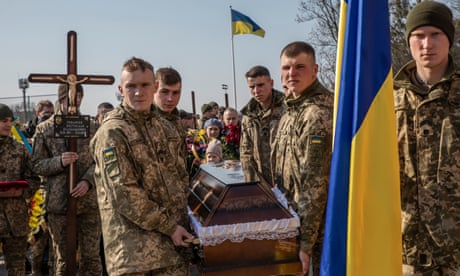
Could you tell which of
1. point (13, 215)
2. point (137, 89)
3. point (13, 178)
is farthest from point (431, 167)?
point (13, 178)

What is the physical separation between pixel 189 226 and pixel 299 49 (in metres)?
1.40

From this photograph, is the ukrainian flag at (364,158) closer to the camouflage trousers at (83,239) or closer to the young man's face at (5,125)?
the camouflage trousers at (83,239)

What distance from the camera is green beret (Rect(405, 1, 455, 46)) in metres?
2.64

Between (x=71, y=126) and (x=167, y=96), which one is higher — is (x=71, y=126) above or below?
below

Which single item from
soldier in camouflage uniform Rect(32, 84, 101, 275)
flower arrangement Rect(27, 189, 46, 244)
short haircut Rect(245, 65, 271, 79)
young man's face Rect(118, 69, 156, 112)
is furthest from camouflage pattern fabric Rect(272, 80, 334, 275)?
flower arrangement Rect(27, 189, 46, 244)

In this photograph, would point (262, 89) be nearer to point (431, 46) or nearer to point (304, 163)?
point (304, 163)

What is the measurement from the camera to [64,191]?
16.9 ft

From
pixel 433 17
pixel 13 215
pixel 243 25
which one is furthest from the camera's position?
pixel 243 25

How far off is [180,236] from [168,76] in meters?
1.81

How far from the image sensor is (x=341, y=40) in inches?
94.3

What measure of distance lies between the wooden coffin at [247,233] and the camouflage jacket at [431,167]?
675 mm

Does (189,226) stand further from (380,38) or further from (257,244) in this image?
(380,38)

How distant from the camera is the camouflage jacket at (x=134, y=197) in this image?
9.22ft

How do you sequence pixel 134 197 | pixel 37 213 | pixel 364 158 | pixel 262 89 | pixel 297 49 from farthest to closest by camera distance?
pixel 37 213
pixel 262 89
pixel 297 49
pixel 134 197
pixel 364 158
